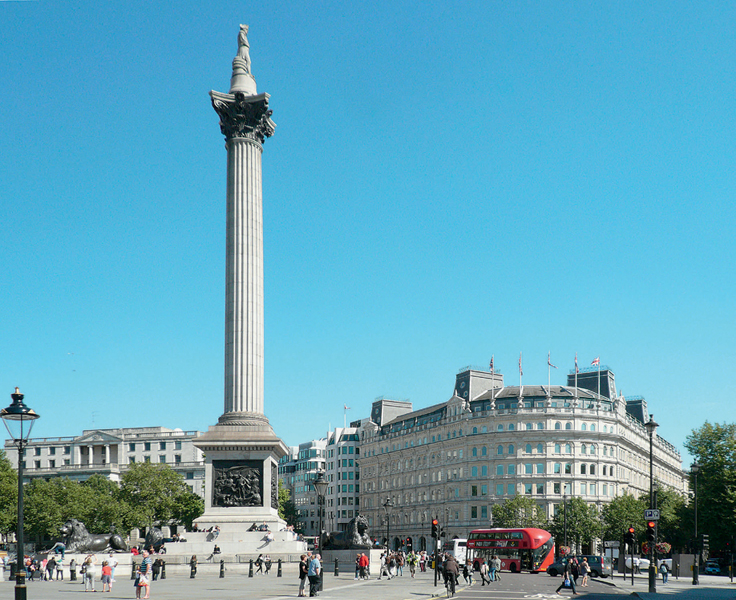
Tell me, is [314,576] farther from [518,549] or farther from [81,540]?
[518,549]

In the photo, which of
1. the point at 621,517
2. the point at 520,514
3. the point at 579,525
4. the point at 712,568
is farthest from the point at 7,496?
the point at 712,568

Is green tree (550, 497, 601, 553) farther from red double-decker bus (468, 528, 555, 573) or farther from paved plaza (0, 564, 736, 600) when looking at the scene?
paved plaza (0, 564, 736, 600)

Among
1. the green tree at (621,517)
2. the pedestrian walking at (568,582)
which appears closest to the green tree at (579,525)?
the green tree at (621,517)

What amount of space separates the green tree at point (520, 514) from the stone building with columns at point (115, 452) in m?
47.6

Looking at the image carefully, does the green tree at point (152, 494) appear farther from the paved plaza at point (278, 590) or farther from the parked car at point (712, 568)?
the parked car at point (712, 568)

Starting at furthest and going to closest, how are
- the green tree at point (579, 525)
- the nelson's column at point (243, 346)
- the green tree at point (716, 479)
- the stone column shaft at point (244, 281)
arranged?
the green tree at point (579, 525), the green tree at point (716, 479), the stone column shaft at point (244, 281), the nelson's column at point (243, 346)

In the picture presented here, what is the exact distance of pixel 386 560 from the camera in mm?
53094

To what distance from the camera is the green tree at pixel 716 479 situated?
7231 cm

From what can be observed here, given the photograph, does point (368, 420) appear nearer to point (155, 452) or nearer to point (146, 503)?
point (155, 452)

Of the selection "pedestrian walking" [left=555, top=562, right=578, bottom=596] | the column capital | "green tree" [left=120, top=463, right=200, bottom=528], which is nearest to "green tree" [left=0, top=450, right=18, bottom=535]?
"green tree" [left=120, top=463, right=200, bottom=528]

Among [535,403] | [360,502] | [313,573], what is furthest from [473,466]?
[313,573]

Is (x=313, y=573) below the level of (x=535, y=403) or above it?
below

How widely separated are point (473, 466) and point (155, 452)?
50107mm

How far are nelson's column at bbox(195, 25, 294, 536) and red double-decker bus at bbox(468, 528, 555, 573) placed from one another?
64.0ft
